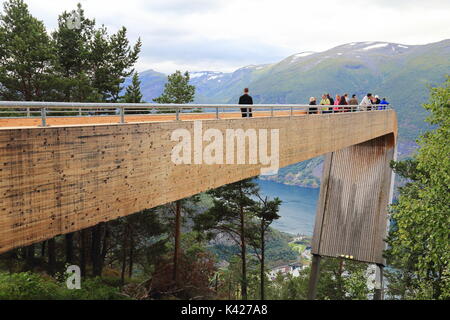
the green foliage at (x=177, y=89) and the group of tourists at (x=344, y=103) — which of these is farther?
the green foliage at (x=177, y=89)

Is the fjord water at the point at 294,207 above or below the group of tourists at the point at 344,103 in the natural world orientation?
below

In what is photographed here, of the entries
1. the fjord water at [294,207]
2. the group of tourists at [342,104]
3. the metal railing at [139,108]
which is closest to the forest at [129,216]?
the group of tourists at [342,104]

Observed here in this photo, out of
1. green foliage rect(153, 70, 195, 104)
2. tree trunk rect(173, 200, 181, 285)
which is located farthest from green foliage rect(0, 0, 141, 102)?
tree trunk rect(173, 200, 181, 285)

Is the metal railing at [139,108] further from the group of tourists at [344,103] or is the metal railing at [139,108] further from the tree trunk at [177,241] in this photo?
the tree trunk at [177,241]

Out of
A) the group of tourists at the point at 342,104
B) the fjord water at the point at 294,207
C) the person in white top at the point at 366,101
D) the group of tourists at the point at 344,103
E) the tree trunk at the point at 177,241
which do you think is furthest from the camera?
the fjord water at the point at 294,207

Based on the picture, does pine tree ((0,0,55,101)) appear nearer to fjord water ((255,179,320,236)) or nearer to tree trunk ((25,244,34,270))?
tree trunk ((25,244,34,270))

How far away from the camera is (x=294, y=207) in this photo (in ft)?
223

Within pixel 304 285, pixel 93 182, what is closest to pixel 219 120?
pixel 93 182

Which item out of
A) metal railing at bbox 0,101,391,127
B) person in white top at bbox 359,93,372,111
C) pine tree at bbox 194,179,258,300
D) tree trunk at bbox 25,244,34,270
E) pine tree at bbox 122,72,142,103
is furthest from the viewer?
pine tree at bbox 194,179,258,300

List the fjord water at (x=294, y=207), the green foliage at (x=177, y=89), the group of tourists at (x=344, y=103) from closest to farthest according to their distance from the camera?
the group of tourists at (x=344, y=103), the green foliage at (x=177, y=89), the fjord water at (x=294, y=207)

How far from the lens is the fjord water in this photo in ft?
182

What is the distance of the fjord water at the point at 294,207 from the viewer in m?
55.4

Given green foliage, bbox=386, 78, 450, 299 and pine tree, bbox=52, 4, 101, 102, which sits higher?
pine tree, bbox=52, 4, 101, 102
